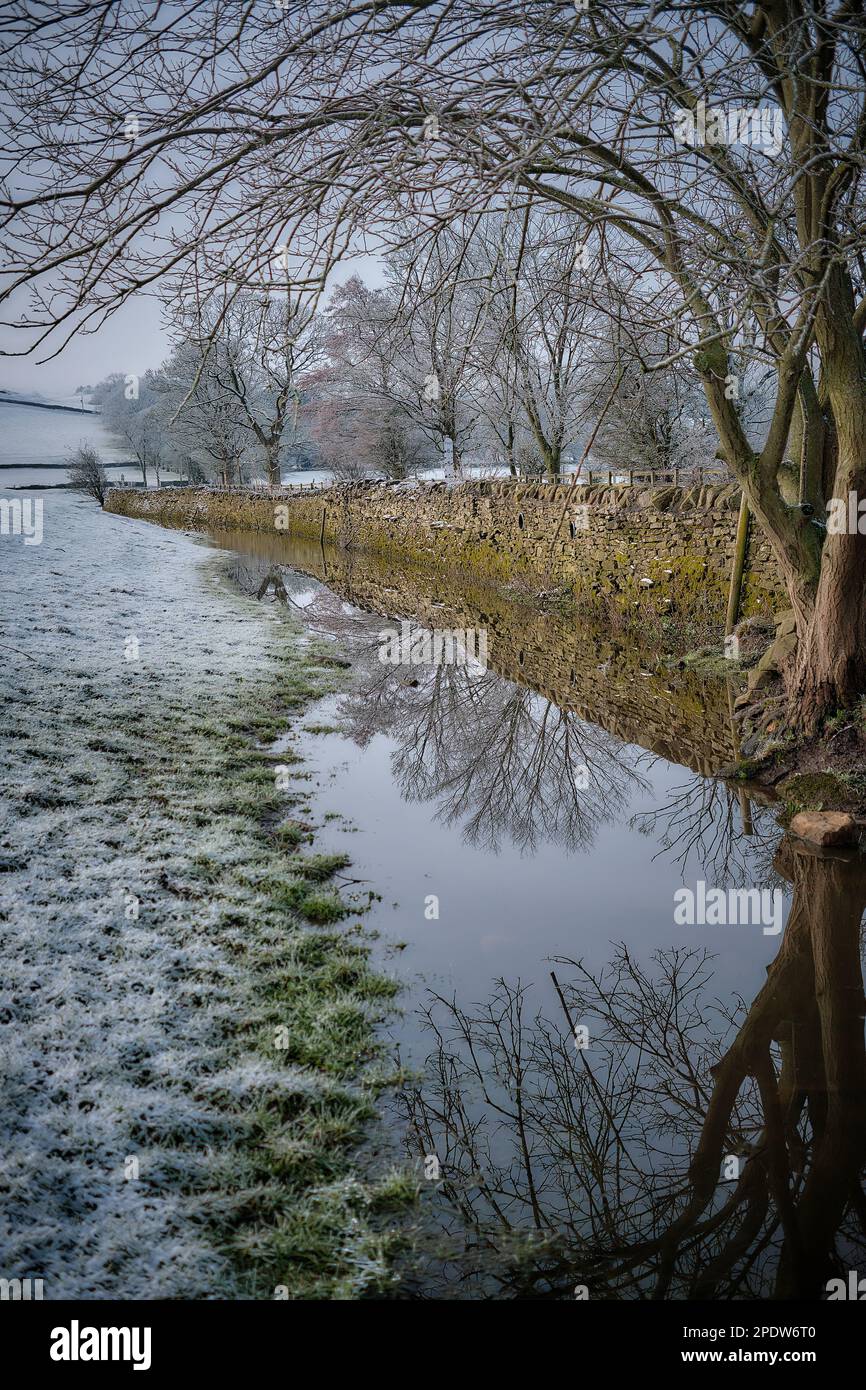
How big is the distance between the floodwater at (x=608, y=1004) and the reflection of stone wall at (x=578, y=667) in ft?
0.32

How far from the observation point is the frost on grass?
254cm

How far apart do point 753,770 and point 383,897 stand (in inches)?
144

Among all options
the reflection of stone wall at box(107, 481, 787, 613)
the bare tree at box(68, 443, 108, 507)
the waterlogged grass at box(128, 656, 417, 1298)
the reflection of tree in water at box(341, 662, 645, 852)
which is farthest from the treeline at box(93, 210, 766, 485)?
the bare tree at box(68, 443, 108, 507)

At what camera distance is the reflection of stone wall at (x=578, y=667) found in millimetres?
7914

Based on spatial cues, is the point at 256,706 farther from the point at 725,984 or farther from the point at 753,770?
the point at 725,984

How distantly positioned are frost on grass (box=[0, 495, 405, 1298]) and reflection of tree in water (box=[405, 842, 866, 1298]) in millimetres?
435

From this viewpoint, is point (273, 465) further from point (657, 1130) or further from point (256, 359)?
point (657, 1130)

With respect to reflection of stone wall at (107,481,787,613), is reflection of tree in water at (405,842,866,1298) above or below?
below

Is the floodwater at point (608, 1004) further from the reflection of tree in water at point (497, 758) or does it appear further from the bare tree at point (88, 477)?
the bare tree at point (88, 477)

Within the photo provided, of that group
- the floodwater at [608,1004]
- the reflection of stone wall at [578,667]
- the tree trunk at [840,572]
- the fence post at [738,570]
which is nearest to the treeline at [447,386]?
the tree trunk at [840,572]

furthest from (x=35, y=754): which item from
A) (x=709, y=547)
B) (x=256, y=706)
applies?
(x=709, y=547)

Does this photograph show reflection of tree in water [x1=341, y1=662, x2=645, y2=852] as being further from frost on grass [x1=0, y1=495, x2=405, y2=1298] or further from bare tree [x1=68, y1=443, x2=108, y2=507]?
bare tree [x1=68, y1=443, x2=108, y2=507]

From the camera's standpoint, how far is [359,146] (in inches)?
139

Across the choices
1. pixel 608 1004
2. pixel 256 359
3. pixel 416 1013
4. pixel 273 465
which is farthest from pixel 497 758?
pixel 273 465
